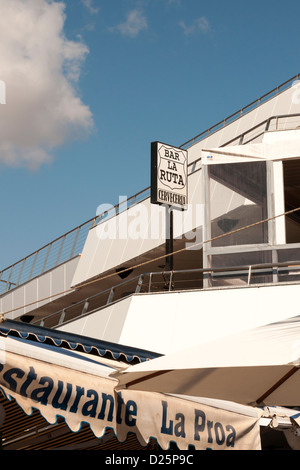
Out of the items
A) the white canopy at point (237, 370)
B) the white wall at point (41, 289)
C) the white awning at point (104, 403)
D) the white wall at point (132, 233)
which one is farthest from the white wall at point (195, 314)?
the white wall at point (41, 289)

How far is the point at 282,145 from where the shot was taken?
15.4m

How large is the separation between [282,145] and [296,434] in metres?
7.80

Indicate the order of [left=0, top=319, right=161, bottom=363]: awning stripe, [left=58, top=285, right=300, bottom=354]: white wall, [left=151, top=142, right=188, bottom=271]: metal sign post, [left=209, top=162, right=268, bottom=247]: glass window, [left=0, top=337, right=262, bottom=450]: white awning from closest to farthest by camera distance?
[left=0, top=337, right=262, bottom=450]: white awning
[left=0, top=319, right=161, bottom=363]: awning stripe
[left=58, top=285, right=300, bottom=354]: white wall
[left=209, top=162, right=268, bottom=247]: glass window
[left=151, top=142, right=188, bottom=271]: metal sign post

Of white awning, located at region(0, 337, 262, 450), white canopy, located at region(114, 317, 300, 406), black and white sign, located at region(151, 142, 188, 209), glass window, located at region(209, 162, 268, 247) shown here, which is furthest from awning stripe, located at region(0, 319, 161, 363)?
black and white sign, located at region(151, 142, 188, 209)

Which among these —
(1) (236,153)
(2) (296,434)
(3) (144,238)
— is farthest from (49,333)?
(3) (144,238)

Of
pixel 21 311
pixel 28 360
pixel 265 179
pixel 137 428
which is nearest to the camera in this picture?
pixel 28 360

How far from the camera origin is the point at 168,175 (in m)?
18.2

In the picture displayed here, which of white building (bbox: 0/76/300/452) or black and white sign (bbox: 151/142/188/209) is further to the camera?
black and white sign (bbox: 151/142/188/209)

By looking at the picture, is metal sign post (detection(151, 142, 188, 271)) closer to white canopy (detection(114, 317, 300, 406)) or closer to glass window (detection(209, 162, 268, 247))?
glass window (detection(209, 162, 268, 247))

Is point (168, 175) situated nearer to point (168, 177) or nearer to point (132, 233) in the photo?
point (168, 177)

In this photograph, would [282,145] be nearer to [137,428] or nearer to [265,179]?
[265,179]

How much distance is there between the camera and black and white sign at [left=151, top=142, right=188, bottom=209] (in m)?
17.7

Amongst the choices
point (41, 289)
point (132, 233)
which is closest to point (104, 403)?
point (132, 233)
